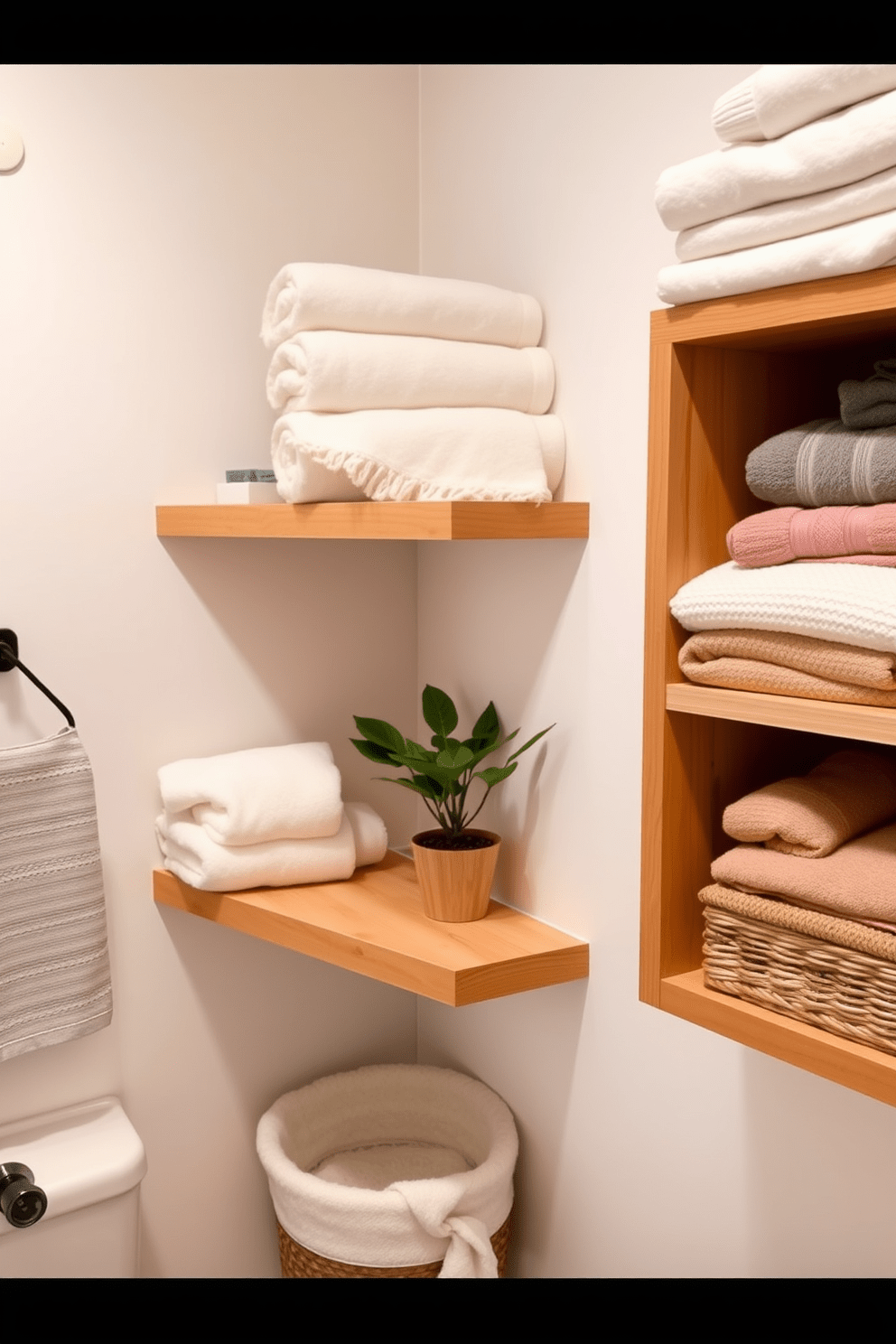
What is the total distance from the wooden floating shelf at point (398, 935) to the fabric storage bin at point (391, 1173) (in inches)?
9.9

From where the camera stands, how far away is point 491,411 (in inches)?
48.4

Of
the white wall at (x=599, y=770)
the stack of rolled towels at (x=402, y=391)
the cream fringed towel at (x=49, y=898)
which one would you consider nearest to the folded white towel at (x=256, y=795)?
the cream fringed towel at (x=49, y=898)

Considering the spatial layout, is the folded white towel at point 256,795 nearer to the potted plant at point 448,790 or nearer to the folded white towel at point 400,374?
the potted plant at point 448,790

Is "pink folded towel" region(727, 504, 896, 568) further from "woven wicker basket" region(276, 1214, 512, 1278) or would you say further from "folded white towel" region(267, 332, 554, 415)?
"woven wicker basket" region(276, 1214, 512, 1278)

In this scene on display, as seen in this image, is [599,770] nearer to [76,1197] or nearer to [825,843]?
[825,843]

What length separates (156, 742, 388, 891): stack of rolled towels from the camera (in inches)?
52.5

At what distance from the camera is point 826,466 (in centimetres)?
80

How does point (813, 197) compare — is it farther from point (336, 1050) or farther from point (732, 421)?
point (336, 1050)

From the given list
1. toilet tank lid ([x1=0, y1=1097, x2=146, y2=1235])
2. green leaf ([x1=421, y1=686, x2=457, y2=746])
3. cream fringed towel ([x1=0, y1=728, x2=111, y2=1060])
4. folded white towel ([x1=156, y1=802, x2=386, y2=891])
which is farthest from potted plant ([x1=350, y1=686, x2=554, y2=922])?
toilet tank lid ([x1=0, y1=1097, x2=146, y2=1235])

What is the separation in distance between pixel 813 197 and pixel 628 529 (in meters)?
0.47

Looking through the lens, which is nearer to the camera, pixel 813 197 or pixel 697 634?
pixel 813 197

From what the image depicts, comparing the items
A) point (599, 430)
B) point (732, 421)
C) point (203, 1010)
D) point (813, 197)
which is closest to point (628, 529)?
point (599, 430)

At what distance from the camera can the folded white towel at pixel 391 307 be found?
1.20m

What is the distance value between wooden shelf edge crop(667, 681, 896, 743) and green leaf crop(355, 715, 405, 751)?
51 centimetres
